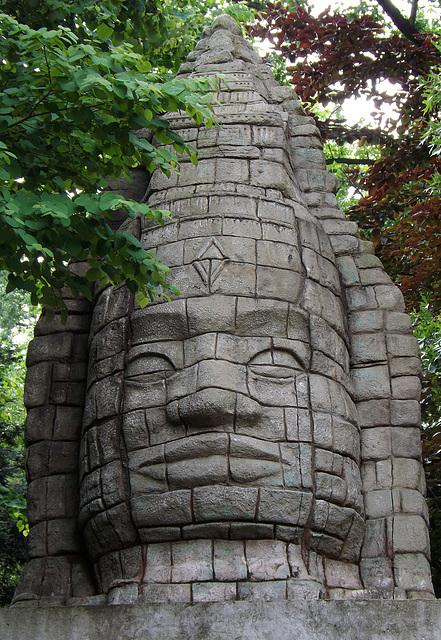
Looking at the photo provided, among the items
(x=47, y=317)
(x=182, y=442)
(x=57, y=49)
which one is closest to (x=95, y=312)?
(x=47, y=317)

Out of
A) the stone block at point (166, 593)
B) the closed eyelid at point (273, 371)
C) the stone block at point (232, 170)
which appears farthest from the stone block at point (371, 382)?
the stone block at point (166, 593)

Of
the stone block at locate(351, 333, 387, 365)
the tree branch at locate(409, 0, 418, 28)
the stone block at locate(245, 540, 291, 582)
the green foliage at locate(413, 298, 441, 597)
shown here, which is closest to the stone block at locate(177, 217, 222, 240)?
the stone block at locate(351, 333, 387, 365)

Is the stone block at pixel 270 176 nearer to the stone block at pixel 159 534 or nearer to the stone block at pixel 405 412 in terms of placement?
the stone block at pixel 405 412

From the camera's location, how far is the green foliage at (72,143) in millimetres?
5484

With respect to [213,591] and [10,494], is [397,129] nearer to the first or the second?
[10,494]

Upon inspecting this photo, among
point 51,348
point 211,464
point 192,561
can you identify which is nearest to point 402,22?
point 51,348

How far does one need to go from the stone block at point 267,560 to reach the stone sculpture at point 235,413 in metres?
0.01

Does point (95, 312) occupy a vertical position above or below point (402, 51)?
below

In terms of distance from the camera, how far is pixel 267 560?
5234 millimetres

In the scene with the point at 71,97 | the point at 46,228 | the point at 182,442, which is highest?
the point at 71,97

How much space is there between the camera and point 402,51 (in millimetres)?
11195

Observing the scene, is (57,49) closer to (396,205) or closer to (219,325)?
(219,325)

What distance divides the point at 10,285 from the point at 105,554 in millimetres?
1807

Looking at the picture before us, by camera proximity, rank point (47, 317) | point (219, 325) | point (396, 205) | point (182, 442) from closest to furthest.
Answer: point (182, 442) → point (219, 325) → point (47, 317) → point (396, 205)
